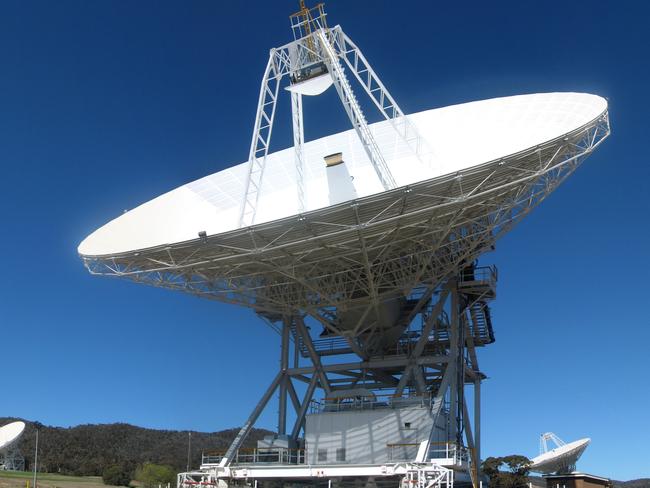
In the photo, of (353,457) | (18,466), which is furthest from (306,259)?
(18,466)

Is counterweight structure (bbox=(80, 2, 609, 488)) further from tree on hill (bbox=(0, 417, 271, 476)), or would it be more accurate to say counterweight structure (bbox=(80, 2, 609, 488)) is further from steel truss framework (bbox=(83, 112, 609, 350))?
tree on hill (bbox=(0, 417, 271, 476))

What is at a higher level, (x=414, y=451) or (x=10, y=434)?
(x=10, y=434)

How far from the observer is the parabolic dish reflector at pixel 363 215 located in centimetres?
2439

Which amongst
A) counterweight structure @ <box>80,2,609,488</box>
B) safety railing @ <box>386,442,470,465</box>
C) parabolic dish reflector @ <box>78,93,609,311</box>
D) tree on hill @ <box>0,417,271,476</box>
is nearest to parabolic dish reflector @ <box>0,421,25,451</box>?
tree on hill @ <box>0,417,271,476</box>

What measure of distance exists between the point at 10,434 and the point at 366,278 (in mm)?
48583

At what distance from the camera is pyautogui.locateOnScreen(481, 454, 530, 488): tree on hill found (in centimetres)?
6212

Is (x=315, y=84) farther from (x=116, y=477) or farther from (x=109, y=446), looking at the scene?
(x=109, y=446)

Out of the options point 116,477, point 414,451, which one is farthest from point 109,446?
→ point 414,451

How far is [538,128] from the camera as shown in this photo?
27.3m

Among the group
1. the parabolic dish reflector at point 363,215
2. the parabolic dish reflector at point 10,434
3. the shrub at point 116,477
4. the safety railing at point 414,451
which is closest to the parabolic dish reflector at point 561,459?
the safety railing at point 414,451

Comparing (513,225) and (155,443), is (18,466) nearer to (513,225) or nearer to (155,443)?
(155,443)

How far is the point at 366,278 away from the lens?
31.1 meters

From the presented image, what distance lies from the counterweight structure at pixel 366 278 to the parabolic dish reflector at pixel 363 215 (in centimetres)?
9

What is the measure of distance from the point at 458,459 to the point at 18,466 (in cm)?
5688
